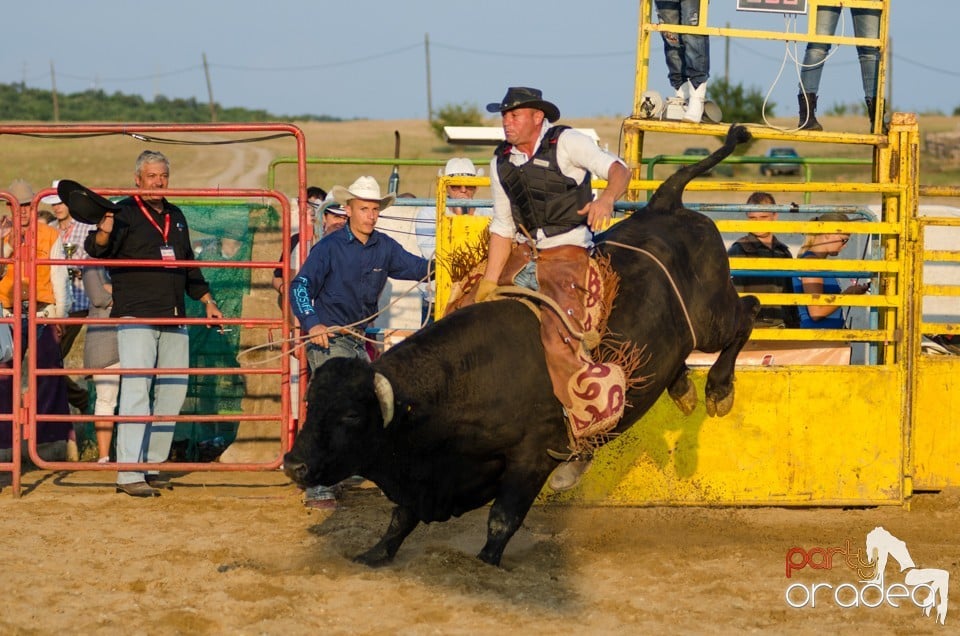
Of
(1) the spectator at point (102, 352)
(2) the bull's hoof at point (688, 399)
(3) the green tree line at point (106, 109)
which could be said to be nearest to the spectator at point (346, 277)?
(1) the spectator at point (102, 352)

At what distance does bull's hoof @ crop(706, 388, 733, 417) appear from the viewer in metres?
6.71

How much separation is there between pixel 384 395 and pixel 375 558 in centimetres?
111

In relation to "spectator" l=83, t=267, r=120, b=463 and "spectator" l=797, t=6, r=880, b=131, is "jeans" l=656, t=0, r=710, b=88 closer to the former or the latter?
"spectator" l=797, t=6, r=880, b=131

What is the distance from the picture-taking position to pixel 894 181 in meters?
7.39

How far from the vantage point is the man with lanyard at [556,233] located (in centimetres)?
544

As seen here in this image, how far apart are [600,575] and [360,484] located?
2.74m

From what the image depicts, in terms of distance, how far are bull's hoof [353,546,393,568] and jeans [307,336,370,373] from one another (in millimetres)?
1523

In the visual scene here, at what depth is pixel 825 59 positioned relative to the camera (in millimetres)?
7969

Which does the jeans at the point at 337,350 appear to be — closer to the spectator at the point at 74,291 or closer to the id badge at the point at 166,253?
the id badge at the point at 166,253

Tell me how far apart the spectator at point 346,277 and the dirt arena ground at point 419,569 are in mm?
960

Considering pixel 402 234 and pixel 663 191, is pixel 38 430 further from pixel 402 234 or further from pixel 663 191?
pixel 663 191

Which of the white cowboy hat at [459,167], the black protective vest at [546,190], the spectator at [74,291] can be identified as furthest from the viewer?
the white cowboy hat at [459,167]

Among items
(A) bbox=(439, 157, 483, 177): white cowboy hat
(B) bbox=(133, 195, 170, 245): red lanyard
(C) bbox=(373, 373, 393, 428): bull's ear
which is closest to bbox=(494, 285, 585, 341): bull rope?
(C) bbox=(373, 373, 393, 428): bull's ear

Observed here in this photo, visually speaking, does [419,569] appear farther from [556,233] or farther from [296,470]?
[556,233]
